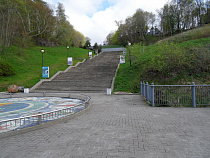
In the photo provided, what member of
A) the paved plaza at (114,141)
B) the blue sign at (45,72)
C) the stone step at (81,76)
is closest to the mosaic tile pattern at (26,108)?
the paved plaza at (114,141)

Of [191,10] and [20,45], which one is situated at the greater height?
[191,10]

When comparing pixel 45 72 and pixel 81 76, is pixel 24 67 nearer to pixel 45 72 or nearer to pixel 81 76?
pixel 45 72

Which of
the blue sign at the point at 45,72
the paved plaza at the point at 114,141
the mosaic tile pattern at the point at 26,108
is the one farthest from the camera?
the blue sign at the point at 45,72

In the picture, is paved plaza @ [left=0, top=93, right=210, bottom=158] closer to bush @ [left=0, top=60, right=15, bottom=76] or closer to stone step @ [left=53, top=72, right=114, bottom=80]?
stone step @ [left=53, top=72, right=114, bottom=80]

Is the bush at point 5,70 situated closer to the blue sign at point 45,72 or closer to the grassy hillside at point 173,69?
the blue sign at point 45,72

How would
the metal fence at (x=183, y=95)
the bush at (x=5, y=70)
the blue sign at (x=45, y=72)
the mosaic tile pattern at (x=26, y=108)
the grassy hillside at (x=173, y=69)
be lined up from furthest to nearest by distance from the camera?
the bush at (x=5, y=70), the blue sign at (x=45, y=72), the grassy hillside at (x=173, y=69), the metal fence at (x=183, y=95), the mosaic tile pattern at (x=26, y=108)

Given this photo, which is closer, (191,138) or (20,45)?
(191,138)

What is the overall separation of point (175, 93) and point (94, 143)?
269 inches

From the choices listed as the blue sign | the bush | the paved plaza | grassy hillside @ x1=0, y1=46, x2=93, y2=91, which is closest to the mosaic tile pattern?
the paved plaza

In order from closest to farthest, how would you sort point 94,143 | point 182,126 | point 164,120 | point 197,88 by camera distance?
point 94,143
point 182,126
point 164,120
point 197,88

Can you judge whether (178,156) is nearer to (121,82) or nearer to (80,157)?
(80,157)

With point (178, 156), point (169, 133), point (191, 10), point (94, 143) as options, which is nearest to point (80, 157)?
point (94, 143)

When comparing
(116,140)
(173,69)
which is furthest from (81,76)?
(116,140)

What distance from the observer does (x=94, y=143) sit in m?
4.08
